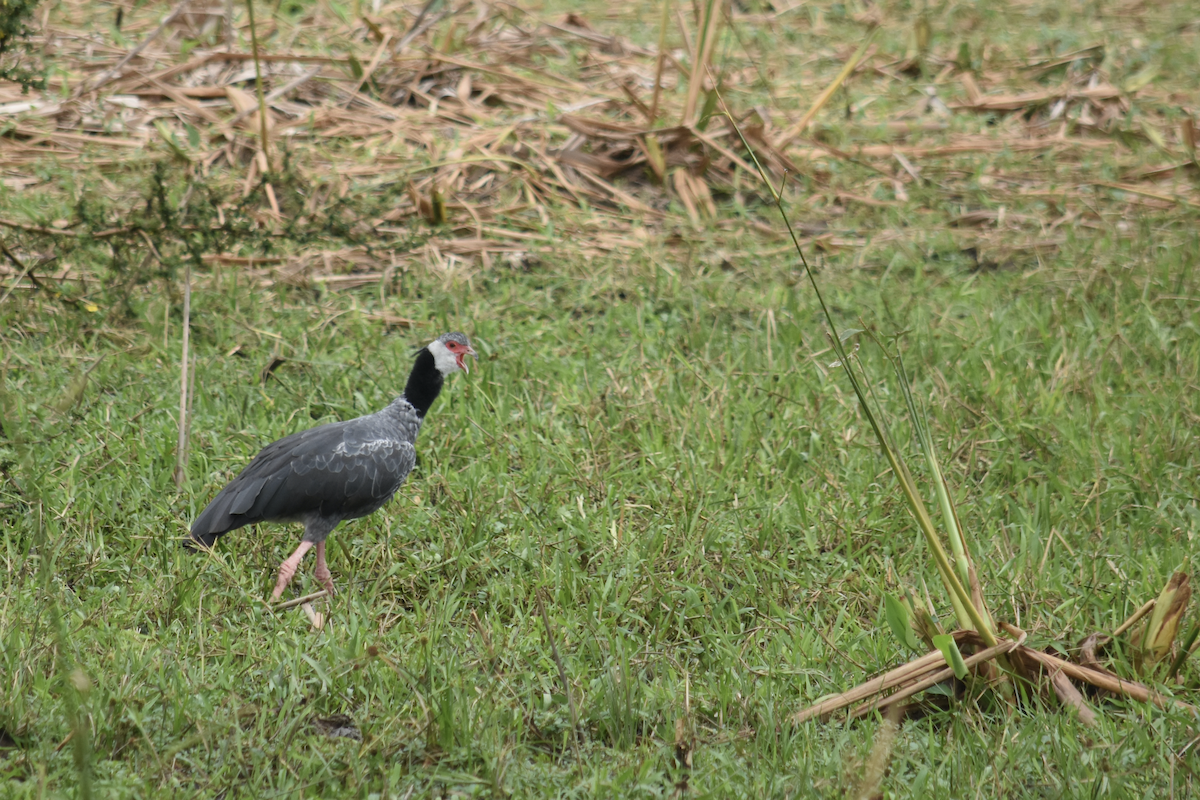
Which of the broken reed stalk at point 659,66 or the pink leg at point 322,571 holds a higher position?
the broken reed stalk at point 659,66

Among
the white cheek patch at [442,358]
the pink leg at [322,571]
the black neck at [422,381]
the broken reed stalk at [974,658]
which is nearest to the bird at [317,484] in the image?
the pink leg at [322,571]

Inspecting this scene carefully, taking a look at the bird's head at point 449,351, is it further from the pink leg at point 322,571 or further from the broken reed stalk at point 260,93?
the broken reed stalk at point 260,93

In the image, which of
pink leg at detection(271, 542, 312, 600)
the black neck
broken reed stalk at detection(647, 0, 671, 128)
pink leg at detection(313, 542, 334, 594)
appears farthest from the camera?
broken reed stalk at detection(647, 0, 671, 128)

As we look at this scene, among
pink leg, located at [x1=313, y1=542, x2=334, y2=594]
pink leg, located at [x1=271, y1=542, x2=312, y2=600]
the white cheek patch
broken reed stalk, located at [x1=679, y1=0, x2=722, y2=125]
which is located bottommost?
pink leg, located at [x1=313, y1=542, x2=334, y2=594]

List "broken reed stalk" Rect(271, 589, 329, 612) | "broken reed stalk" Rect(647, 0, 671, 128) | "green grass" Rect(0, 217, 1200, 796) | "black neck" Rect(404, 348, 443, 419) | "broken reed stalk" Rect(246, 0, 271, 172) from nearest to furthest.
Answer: "green grass" Rect(0, 217, 1200, 796) → "broken reed stalk" Rect(271, 589, 329, 612) → "black neck" Rect(404, 348, 443, 419) → "broken reed stalk" Rect(246, 0, 271, 172) → "broken reed stalk" Rect(647, 0, 671, 128)

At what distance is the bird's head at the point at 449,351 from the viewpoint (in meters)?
4.27

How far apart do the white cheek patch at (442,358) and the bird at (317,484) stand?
0.98 feet

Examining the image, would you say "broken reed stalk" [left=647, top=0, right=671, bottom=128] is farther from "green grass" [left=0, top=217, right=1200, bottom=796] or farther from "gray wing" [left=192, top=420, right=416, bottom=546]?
"gray wing" [left=192, top=420, right=416, bottom=546]

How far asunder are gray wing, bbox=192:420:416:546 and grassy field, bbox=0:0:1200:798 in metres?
0.20

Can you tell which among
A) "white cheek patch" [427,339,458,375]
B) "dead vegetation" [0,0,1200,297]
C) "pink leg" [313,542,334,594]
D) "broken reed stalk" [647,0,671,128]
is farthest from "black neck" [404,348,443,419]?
"broken reed stalk" [647,0,671,128]

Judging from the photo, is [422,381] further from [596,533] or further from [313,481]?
[596,533]

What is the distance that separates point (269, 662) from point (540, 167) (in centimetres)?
472

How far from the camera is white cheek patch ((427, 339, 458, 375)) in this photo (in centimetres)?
426

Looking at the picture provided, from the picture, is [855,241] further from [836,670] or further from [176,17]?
[176,17]
